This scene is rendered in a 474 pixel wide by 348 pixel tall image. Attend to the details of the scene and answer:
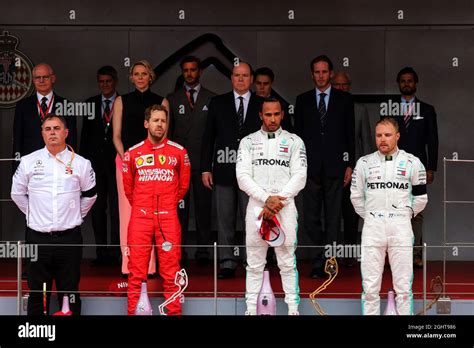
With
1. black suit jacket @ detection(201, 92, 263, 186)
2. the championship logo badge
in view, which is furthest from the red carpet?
the championship logo badge

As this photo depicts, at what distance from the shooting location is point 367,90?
27.3 feet

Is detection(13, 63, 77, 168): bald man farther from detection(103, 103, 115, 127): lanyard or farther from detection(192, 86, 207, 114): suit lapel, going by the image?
detection(192, 86, 207, 114): suit lapel

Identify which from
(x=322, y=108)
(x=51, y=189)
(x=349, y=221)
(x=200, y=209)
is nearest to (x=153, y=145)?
(x=51, y=189)

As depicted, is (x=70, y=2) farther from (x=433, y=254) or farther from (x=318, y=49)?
(x=433, y=254)

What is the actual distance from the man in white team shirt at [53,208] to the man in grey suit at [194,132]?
3.68ft

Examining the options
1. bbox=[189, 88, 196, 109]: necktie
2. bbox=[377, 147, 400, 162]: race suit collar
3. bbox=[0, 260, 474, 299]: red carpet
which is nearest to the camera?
bbox=[377, 147, 400, 162]: race suit collar

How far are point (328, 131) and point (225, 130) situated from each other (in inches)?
27.0

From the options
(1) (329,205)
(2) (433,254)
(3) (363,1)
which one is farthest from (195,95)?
(2) (433,254)

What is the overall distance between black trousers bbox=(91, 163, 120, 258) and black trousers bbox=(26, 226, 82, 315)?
1204mm

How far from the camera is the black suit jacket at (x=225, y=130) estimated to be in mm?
6977

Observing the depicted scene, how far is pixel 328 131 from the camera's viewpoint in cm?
710

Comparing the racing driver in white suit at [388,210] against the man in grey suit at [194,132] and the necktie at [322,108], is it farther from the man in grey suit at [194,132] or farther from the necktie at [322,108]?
the man in grey suit at [194,132]

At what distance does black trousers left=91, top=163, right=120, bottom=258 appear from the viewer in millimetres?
7527
